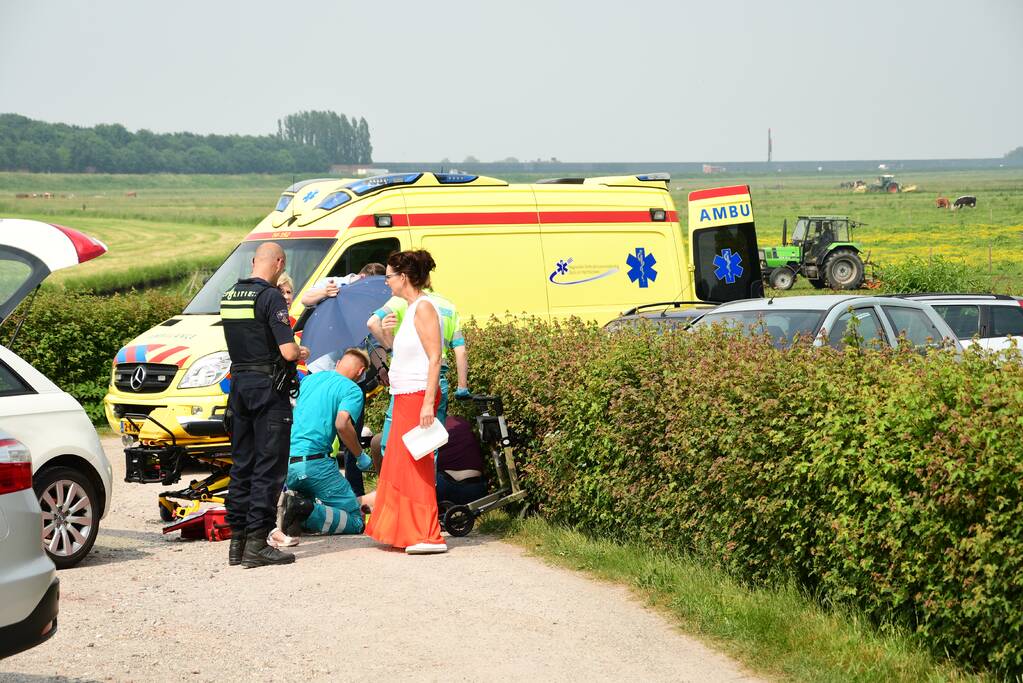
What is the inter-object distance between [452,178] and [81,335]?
561 cm

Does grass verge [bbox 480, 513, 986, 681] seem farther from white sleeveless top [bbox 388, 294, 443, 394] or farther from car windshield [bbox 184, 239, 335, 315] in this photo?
car windshield [bbox 184, 239, 335, 315]

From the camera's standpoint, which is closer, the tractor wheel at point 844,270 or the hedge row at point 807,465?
the hedge row at point 807,465

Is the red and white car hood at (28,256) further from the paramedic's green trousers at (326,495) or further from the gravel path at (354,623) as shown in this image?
the paramedic's green trousers at (326,495)

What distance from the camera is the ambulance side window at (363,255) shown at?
39.8 feet

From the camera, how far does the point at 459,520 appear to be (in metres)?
8.52

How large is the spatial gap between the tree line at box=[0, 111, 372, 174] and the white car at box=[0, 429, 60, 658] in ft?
483

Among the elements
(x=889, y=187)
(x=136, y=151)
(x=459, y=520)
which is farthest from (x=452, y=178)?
(x=136, y=151)

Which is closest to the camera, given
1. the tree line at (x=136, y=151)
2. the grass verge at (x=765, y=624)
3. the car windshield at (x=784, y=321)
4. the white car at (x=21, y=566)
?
the white car at (x=21, y=566)

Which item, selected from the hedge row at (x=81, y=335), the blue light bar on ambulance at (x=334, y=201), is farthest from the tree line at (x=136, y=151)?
the blue light bar on ambulance at (x=334, y=201)

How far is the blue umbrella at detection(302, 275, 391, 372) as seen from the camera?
9.94 m

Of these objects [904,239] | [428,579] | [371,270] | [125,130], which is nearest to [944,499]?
[428,579]

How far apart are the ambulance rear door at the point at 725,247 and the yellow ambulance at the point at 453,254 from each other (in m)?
0.87

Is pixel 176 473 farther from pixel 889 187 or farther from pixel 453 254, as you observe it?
pixel 889 187

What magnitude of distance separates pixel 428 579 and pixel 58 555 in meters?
2.36
